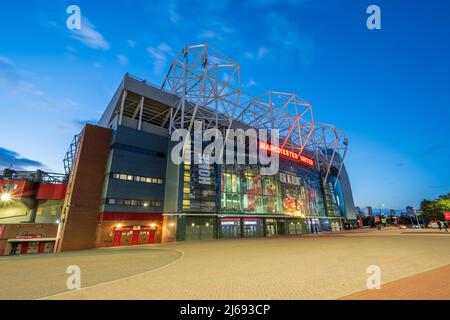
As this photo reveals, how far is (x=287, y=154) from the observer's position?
51469mm

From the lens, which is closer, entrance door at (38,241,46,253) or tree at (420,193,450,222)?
entrance door at (38,241,46,253)

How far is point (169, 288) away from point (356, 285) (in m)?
6.58

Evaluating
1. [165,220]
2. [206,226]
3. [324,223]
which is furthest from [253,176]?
[324,223]

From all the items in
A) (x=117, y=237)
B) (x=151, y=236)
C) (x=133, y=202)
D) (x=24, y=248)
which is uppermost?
(x=133, y=202)

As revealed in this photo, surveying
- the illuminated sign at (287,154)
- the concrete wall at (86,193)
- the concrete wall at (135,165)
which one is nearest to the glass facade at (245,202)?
the illuminated sign at (287,154)

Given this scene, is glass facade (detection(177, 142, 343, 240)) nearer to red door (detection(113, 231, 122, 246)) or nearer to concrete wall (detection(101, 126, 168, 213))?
concrete wall (detection(101, 126, 168, 213))

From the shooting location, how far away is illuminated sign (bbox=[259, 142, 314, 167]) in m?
46.9

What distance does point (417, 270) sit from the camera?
29.7ft

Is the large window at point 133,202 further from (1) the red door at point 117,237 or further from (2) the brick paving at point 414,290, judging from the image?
(2) the brick paving at point 414,290

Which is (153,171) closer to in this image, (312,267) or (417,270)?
(312,267)

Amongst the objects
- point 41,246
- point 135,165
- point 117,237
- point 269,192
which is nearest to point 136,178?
point 135,165

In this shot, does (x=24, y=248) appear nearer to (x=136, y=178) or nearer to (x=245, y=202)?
(x=136, y=178)

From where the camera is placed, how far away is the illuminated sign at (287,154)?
4691 cm

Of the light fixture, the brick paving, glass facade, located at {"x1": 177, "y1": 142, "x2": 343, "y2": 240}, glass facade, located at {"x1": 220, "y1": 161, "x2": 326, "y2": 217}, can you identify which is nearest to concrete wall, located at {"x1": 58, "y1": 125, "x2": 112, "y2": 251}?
glass facade, located at {"x1": 177, "y1": 142, "x2": 343, "y2": 240}
